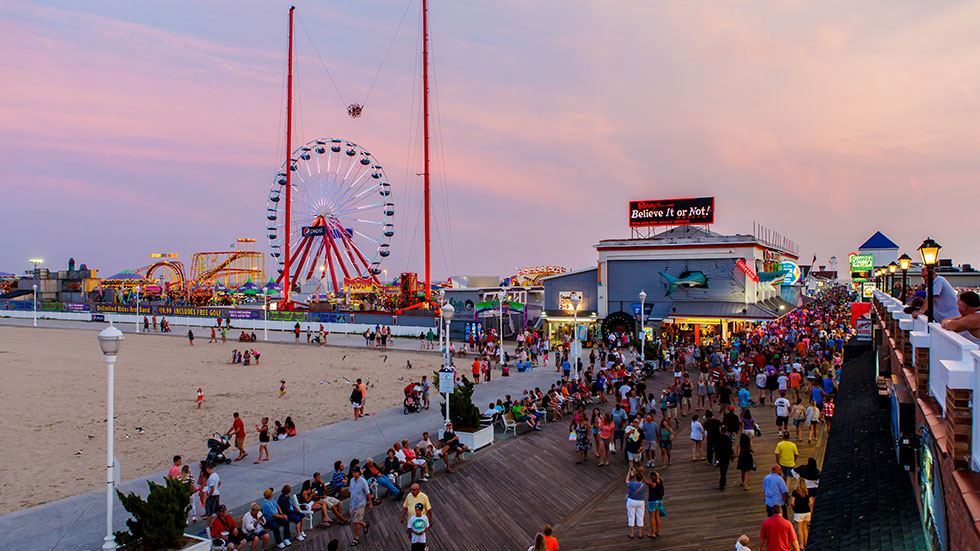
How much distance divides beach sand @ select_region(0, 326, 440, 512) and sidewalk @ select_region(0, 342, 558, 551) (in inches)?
43.6

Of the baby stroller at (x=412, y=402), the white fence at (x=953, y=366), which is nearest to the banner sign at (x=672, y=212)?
the baby stroller at (x=412, y=402)

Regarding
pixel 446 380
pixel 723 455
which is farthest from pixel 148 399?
pixel 723 455

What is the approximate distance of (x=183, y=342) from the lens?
39.7 meters

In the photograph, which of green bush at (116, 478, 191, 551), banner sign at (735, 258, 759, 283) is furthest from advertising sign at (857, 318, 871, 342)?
green bush at (116, 478, 191, 551)

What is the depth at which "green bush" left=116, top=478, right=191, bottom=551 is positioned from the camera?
26.3 ft

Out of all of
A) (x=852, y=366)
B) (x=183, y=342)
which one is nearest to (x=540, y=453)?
(x=852, y=366)

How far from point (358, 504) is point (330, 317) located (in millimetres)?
39109

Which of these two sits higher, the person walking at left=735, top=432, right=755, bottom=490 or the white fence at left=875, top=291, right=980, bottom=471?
the white fence at left=875, top=291, right=980, bottom=471

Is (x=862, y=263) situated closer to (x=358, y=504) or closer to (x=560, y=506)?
(x=560, y=506)

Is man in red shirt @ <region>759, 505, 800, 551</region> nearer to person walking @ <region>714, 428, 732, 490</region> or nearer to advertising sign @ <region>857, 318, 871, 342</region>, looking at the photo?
person walking @ <region>714, 428, 732, 490</region>

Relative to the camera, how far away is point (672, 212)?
40.7m

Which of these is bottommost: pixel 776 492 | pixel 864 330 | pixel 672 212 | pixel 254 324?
pixel 776 492

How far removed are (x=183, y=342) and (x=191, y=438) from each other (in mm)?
26855

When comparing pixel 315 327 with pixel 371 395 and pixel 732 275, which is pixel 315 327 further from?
pixel 732 275
